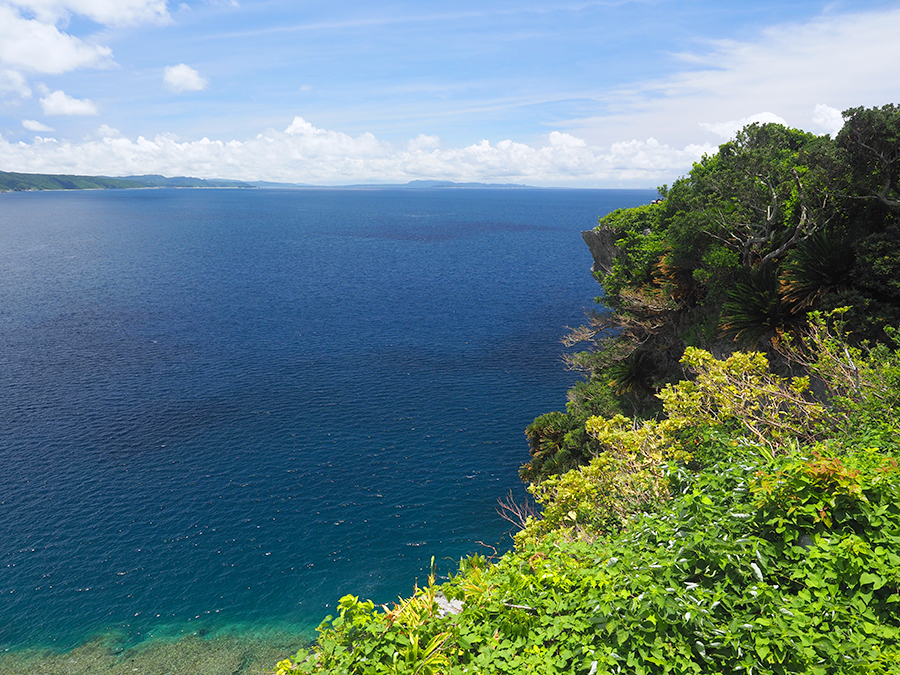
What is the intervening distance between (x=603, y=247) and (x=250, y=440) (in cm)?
3152

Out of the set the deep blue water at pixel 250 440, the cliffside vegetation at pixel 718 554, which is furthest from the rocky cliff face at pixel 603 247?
the cliffside vegetation at pixel 718 554

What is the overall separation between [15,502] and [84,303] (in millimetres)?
52302

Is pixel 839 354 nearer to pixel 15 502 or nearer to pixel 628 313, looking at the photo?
pixel 628 313

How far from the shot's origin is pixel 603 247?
135ft

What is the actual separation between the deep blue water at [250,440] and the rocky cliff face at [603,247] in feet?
43.3

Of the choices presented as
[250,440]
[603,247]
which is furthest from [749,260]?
[250,440]

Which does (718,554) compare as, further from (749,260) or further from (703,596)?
(749,260)

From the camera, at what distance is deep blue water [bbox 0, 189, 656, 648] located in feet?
98.3

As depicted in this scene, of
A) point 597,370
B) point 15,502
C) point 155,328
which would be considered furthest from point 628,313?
point 155,328

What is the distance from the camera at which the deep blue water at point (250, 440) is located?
30.0 m

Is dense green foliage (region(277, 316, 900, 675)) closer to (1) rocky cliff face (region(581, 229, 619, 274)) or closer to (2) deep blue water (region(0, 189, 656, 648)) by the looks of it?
(2) deep blue water (region(0, 189, 656, 648))

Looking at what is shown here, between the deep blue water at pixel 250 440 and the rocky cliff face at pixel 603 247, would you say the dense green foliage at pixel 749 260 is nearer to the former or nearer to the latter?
the rocky cliff face at pixel 603 247

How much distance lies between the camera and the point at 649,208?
122 ft

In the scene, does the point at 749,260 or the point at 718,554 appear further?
the point at 749,260
